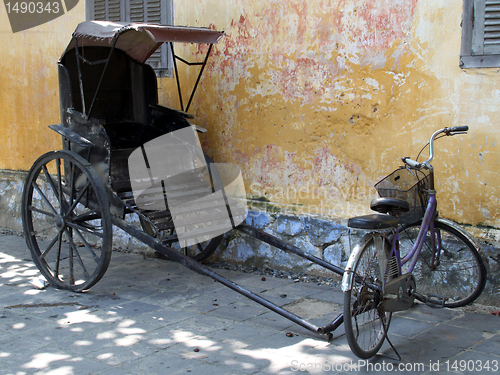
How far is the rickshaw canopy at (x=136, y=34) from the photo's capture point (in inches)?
171

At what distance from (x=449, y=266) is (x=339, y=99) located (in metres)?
1.77

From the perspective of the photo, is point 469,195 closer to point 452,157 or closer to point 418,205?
point 452,157

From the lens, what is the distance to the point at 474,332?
378cm

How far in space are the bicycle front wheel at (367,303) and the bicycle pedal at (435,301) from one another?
70cm

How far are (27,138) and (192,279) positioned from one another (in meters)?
3.69

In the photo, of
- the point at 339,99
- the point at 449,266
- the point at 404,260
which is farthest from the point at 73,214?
the point at 449,266

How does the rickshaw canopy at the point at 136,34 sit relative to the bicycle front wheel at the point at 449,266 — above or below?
above

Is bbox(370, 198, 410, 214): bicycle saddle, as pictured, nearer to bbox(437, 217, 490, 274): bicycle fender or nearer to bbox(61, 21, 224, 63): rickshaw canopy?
bbox(437, 217, 490, 274): bicycle fender

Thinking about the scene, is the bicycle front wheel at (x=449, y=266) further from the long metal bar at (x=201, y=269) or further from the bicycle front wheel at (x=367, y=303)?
the long metal bar at (x=201, y=269)

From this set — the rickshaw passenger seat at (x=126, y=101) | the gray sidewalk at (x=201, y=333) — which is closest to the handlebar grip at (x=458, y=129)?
the gray sidewalk at (x=201, y=333)

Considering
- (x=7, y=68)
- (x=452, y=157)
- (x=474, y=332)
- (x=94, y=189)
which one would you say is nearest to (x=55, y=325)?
(x=94, y=189)

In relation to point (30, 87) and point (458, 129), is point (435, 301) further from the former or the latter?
point (30, 87)

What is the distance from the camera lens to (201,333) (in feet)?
12.5

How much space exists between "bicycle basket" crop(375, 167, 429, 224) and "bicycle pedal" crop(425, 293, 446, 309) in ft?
2.18
